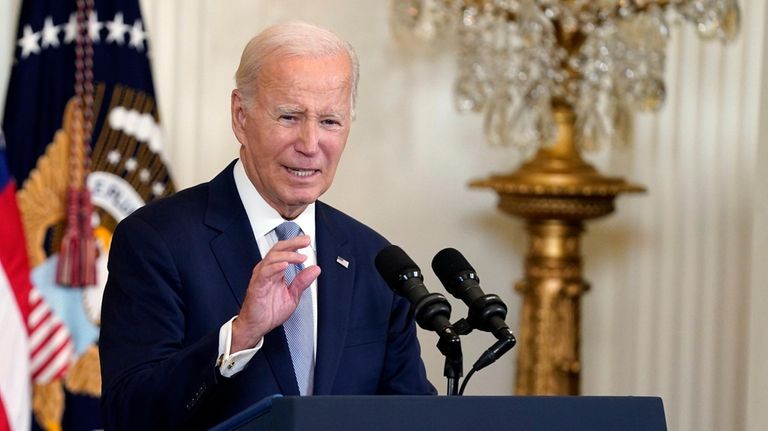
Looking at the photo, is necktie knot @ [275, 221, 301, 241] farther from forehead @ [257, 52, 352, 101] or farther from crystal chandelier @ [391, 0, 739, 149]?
crystal chandelier @ [391, 0, 739, 149]

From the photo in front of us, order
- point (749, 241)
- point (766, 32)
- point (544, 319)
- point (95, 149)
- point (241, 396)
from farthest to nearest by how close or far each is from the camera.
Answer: point (749, 241)
point (544, 319)
point (95, 149)
point (766, 32)
point (241, 396)

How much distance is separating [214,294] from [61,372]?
261 centimetres

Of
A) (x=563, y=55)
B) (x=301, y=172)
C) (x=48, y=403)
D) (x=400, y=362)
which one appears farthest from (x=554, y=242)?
(x=301, y=172)

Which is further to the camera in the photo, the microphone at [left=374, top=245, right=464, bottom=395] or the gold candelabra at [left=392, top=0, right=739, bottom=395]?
the gold candelabra at [left=392, top=0, right=739, bottom=395]

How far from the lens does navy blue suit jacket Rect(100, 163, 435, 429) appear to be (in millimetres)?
2486

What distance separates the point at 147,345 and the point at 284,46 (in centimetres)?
59

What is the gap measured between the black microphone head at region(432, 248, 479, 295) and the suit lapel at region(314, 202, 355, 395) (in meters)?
0.31

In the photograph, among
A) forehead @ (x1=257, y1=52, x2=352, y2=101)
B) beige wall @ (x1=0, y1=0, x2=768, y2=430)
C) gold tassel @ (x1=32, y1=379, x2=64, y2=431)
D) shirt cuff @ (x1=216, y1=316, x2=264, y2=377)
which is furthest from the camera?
beige wall @ (x1=0, y1=0, x2=768, y2=430)

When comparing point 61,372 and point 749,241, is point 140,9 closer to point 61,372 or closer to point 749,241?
point 61,372

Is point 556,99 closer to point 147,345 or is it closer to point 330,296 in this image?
point 330,296

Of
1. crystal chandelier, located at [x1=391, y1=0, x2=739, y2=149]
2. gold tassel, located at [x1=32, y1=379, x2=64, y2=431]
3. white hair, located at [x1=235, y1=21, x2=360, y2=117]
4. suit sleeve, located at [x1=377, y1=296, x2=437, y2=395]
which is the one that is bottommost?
gold tassel, located at [x1=32, y1=379, x2=64, y2=431]

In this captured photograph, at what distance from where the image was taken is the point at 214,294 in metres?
2.66

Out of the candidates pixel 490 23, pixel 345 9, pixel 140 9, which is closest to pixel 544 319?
pixel 490 23

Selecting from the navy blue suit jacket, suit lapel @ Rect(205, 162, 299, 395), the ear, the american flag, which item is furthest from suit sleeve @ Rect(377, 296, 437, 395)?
the american flag
